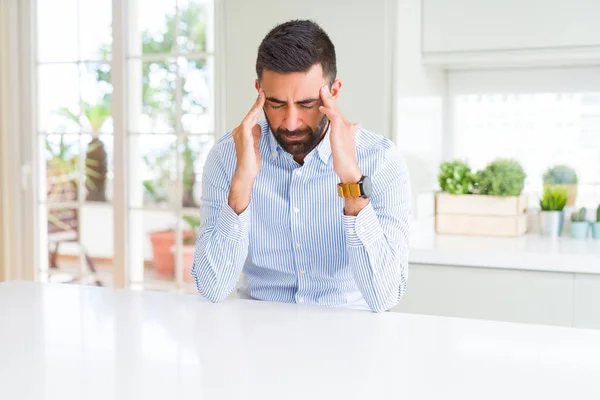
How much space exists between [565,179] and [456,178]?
53 cm

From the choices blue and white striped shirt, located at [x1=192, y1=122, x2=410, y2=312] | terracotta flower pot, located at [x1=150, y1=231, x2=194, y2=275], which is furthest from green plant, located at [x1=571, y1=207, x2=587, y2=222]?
terracotta flower pot, located at [x1=150, y1=231, x2=194, y2=275]

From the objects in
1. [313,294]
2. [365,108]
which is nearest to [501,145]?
[365,108]

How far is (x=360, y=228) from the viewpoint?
1.80 m

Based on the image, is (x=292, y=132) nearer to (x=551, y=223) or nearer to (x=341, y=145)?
(x=341, y=145)

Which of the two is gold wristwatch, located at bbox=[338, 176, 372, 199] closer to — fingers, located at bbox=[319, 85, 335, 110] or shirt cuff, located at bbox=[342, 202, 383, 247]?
shirt cuff, located at bbox=[342, 202, 383, 247]

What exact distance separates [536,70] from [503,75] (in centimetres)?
14

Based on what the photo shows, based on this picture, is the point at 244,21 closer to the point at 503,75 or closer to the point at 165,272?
the point at 503,75

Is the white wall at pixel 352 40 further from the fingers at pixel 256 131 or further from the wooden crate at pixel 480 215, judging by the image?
the fingers at pixel 256 131

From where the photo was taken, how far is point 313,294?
197 centimetres

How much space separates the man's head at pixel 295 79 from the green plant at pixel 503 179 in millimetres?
1214

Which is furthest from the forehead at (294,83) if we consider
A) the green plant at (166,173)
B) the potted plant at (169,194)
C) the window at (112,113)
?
the potted plant at (169,194)

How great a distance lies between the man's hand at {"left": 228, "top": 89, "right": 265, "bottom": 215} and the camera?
1.88 m

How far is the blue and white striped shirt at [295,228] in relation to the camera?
190 centimetres

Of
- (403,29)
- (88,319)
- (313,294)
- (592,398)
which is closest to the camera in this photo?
(592,398)
